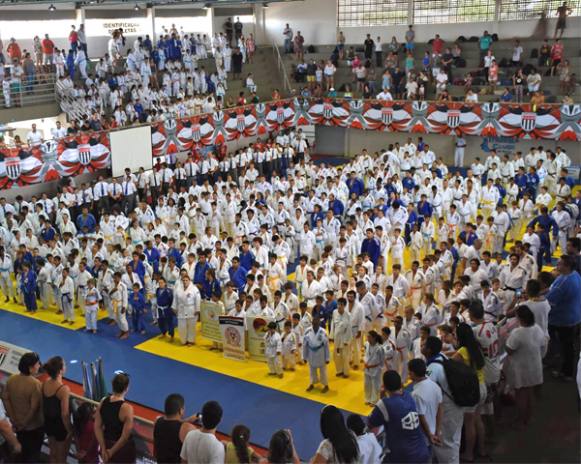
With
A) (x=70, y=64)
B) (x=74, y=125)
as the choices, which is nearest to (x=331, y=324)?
(x=74, y=125)

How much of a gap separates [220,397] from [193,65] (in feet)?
62.9

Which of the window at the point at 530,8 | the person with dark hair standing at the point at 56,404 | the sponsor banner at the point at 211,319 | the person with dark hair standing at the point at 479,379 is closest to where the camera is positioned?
the person with dark hair standing at the point at 56,404

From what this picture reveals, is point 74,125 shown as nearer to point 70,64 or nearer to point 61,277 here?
point 70,64

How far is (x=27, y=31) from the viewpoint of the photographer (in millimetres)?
24562

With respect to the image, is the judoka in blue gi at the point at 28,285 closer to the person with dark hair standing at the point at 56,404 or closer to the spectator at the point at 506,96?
the person with dark hair standing at the point at 56,404

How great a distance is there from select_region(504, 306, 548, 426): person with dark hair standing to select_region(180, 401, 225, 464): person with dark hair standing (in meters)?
3.68

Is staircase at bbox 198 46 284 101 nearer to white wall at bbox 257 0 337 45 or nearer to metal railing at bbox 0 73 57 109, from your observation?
white wall at bbox 257 0 337 45

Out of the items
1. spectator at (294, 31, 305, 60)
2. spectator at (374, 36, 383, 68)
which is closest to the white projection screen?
spectator at (294, 31, 305, 60)

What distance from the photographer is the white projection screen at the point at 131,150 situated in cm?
2047

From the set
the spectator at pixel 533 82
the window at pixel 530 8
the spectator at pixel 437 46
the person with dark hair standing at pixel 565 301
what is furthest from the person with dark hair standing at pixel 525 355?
the window at pixel 530 8

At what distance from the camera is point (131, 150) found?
68.5 feet

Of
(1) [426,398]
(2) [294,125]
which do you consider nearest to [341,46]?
(2) [294,125]

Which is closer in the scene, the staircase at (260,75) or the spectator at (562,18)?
the spectator at (562,18)

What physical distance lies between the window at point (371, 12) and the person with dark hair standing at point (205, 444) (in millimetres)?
28244
